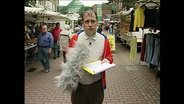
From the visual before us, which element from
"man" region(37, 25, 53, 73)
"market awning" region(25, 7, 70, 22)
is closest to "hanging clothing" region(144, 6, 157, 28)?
"man" region(37, 25, 53, 73)

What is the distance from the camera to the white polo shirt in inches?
115

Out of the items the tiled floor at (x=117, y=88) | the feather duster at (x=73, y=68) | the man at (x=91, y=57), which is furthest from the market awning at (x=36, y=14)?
the feather duster at (x=73, y=68)

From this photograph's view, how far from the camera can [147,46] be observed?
325 inches

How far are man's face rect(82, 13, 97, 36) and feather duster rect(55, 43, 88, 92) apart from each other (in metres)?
0.21

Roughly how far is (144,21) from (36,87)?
3.98 metres

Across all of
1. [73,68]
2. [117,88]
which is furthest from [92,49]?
[117,88]

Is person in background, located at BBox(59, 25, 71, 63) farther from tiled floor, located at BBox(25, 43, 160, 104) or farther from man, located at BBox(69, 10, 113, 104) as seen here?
man, located at BBox(69, 10, 113, 104)

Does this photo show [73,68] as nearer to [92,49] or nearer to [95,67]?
[95,67]

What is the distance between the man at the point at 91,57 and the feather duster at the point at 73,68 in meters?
0.10

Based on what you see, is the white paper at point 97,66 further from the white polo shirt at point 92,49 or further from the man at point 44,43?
the man at point 44,43

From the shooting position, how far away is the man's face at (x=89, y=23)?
291cm
